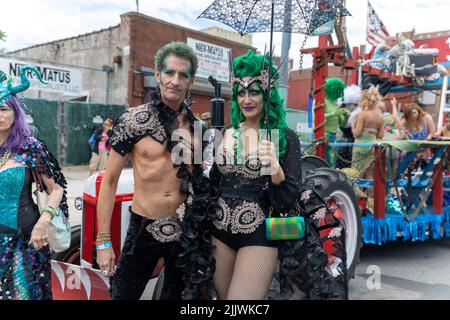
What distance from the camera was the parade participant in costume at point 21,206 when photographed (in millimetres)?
2412

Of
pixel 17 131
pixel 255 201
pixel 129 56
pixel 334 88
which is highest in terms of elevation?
pixel 129 56

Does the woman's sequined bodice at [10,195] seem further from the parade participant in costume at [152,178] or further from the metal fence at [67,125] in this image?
the metal fence at [67,125]

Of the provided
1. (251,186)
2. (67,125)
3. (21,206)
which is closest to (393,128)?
(251,186)

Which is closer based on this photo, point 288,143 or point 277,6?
point 288,143

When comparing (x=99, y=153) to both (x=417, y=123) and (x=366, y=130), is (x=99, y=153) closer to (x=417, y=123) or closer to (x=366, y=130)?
(x=417, y=123)

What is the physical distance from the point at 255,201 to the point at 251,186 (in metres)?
0.08

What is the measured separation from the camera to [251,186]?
2270mm

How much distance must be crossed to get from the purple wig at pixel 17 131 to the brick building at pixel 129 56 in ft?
40.7

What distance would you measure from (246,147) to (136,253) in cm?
88

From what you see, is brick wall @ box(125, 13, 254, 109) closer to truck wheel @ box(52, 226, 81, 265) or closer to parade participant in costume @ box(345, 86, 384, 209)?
parade participant in costume @ box(345, 86, 384, 209)

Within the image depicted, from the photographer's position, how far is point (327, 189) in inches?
152

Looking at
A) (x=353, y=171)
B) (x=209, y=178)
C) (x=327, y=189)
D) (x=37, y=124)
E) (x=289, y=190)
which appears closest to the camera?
(x=289, y=190)
